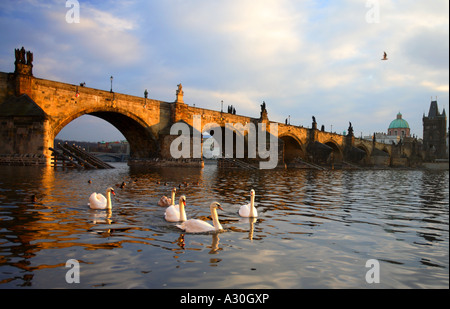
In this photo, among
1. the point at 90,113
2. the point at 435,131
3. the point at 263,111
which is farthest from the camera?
the point at 435,131

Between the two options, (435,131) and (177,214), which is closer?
(177,214)

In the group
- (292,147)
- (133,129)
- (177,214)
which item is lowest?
(177,214)

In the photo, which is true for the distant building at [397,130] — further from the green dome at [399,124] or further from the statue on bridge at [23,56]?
the statue on bridge at [23,56]

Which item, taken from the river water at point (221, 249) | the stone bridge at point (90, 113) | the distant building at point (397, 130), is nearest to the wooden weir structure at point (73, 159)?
the stone bridge at point (90, 113)

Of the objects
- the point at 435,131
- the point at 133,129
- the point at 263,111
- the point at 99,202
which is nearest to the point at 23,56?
the point at 133,129

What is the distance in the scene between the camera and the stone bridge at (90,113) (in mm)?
25562

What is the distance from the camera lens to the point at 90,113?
3350 centimetres

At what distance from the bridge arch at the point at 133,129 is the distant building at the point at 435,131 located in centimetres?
11478

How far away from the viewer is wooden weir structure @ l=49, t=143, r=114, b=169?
27819 millimetres

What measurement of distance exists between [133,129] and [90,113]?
20.7 ft

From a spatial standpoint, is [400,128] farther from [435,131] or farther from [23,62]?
[23,62]

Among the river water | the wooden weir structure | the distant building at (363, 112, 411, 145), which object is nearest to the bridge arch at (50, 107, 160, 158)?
the wooden weir structure
